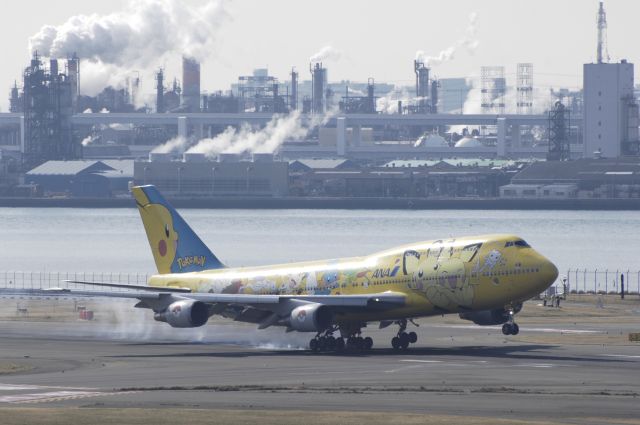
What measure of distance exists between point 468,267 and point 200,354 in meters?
13.6

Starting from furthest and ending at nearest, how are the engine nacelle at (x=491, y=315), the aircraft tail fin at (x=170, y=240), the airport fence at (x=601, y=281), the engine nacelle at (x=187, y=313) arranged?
the airport fence at (x=601, y=281) < the aircraft tail fin at (x=170, y=240) < the engine nacelle at (x=187, y=313) < the engine nacelle at (x=491, y=315)

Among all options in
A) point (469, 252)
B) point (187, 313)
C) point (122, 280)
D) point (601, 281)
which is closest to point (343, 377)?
point (469, 252)

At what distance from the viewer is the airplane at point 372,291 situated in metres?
69.8

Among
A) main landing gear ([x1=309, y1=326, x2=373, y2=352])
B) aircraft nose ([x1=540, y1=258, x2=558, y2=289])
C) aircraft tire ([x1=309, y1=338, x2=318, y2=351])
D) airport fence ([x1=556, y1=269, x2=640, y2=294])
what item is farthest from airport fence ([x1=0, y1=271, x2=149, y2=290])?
aircraft nose ([x1=540, y1=258, x2=558, y2=289])

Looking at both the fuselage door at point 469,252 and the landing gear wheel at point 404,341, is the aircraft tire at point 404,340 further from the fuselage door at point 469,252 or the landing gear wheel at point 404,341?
the fuselage door at point 469,252

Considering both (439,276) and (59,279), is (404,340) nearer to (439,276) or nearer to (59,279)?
(439,276)

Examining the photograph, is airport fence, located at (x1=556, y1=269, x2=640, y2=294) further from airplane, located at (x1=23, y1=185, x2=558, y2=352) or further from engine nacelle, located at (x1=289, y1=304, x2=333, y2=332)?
engine nacelle, located at (x1=289, y1=304, x2=333, y2=332)

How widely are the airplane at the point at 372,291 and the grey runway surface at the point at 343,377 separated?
165 centimetres

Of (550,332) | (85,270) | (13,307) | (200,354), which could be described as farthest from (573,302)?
(85,270)

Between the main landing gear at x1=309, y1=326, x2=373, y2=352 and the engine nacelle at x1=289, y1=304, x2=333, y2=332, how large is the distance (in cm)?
124

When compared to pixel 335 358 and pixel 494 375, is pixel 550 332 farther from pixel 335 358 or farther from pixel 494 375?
pixel 494 375

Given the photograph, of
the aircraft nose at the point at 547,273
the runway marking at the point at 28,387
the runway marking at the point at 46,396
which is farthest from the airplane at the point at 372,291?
the runway marking at the point at 46,396

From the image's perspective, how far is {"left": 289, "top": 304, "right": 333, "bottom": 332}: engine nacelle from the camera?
7181 centimetres

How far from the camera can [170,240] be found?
8294 cm
